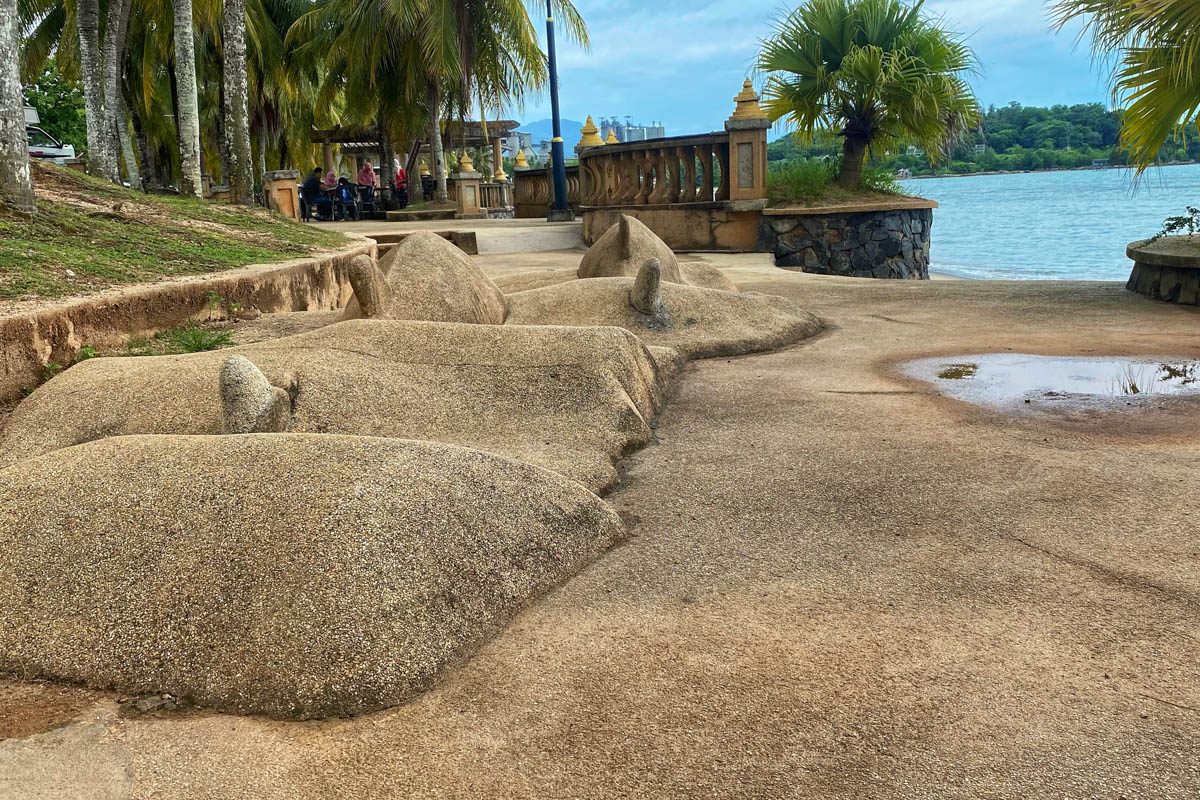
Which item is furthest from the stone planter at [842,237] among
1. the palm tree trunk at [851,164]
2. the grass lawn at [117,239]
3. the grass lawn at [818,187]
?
the grass lawn at [117,239]

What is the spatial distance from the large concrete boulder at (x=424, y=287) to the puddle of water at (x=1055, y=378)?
2683mm

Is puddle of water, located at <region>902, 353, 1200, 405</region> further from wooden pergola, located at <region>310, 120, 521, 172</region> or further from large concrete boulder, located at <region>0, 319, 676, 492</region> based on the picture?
wooden pergola, located at <region>310, 120, 521, 172</region>

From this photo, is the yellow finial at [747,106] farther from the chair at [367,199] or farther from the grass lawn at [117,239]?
the chair at [367,199]

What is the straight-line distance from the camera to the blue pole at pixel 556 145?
2172 cm

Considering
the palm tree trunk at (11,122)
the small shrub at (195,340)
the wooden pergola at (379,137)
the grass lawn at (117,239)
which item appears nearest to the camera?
the small shrub at (195,340)

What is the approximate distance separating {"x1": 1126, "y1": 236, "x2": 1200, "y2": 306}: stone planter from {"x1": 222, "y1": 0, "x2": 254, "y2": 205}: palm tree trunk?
1077cm

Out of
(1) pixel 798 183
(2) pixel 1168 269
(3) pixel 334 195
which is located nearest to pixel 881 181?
(1) pixel 798 183

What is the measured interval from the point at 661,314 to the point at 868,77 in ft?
30.7

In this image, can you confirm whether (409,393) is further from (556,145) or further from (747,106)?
(556,145)

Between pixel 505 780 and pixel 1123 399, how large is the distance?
4.18 meters

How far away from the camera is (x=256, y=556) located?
2.51 m

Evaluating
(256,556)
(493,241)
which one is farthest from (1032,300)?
(493,241)

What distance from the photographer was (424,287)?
5684 millimetres

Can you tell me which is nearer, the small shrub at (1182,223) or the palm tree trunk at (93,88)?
the small shrub at (1182,223)
